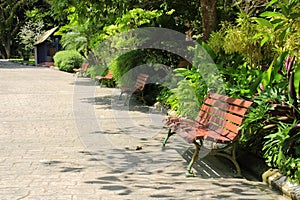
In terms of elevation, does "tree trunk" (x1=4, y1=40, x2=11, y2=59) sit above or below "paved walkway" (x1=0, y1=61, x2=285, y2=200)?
above

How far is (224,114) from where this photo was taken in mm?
6547

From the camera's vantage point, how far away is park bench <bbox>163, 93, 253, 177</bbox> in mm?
6004

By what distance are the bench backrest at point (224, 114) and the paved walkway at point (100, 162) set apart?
0.56 metres

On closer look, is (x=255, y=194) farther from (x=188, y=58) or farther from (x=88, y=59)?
(x=88, y=59)

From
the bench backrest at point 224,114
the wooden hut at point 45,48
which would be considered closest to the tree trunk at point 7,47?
the wooden hut at point 45,48

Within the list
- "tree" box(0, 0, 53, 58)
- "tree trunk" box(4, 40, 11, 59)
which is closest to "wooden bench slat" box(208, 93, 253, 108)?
"tree" box(0, 0, 53, 58)

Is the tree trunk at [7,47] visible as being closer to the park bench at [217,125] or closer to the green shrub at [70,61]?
the green shrub at [70,61]

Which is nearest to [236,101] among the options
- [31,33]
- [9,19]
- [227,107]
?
[227,107]

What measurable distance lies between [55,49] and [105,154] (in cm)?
3689

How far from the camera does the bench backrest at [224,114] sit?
6.00 meters

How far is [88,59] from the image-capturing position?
2525 centimetres

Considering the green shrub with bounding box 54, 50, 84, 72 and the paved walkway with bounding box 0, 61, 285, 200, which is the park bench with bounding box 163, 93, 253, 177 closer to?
the paved walkway with bounding box 0, 61, 285, 200

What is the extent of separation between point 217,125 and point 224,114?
0.76ft

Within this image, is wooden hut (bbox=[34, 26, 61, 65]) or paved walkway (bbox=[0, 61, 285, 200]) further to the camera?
wooden hut (bbox=[34, 26, 61, 65])
